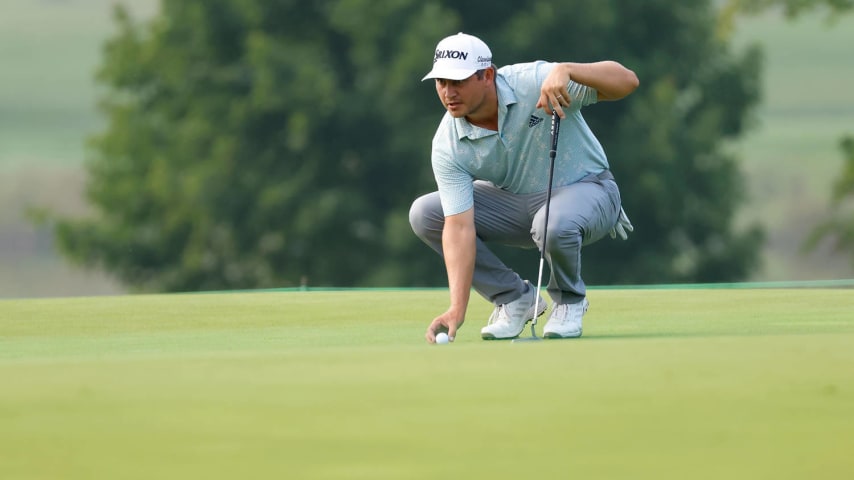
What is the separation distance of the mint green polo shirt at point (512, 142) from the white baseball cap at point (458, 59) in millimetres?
187

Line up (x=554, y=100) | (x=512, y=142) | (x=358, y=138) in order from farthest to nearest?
(x=358, y=138), (x=512, y=142), (x=554, y=100)

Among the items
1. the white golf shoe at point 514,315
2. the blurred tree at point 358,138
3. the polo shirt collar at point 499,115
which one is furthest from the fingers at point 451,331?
the blurred tree at point 358,138

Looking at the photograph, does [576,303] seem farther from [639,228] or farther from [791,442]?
[639,228]

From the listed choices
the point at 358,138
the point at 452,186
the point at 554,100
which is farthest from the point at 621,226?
the point at 358,138

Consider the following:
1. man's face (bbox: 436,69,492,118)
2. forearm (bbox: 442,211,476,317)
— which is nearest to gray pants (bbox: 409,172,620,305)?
forearm (bbox: 442,211,476,317)

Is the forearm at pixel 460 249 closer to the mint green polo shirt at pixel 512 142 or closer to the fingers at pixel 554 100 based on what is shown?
the mint green polo shirt at pixel 512 142

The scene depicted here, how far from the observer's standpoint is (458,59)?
5.02 meters

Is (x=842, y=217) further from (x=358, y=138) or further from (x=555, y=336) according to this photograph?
(x=555, y=336)

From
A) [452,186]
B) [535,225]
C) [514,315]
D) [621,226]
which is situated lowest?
[514,315]

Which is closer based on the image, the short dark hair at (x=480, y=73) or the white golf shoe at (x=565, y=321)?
the short dark hair at (x=480, y=73)

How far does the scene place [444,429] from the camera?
8.33 feet

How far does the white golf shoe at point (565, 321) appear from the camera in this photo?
5.18 m

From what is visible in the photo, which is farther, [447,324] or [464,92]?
[464,92]

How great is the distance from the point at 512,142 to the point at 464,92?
32 centimetres
